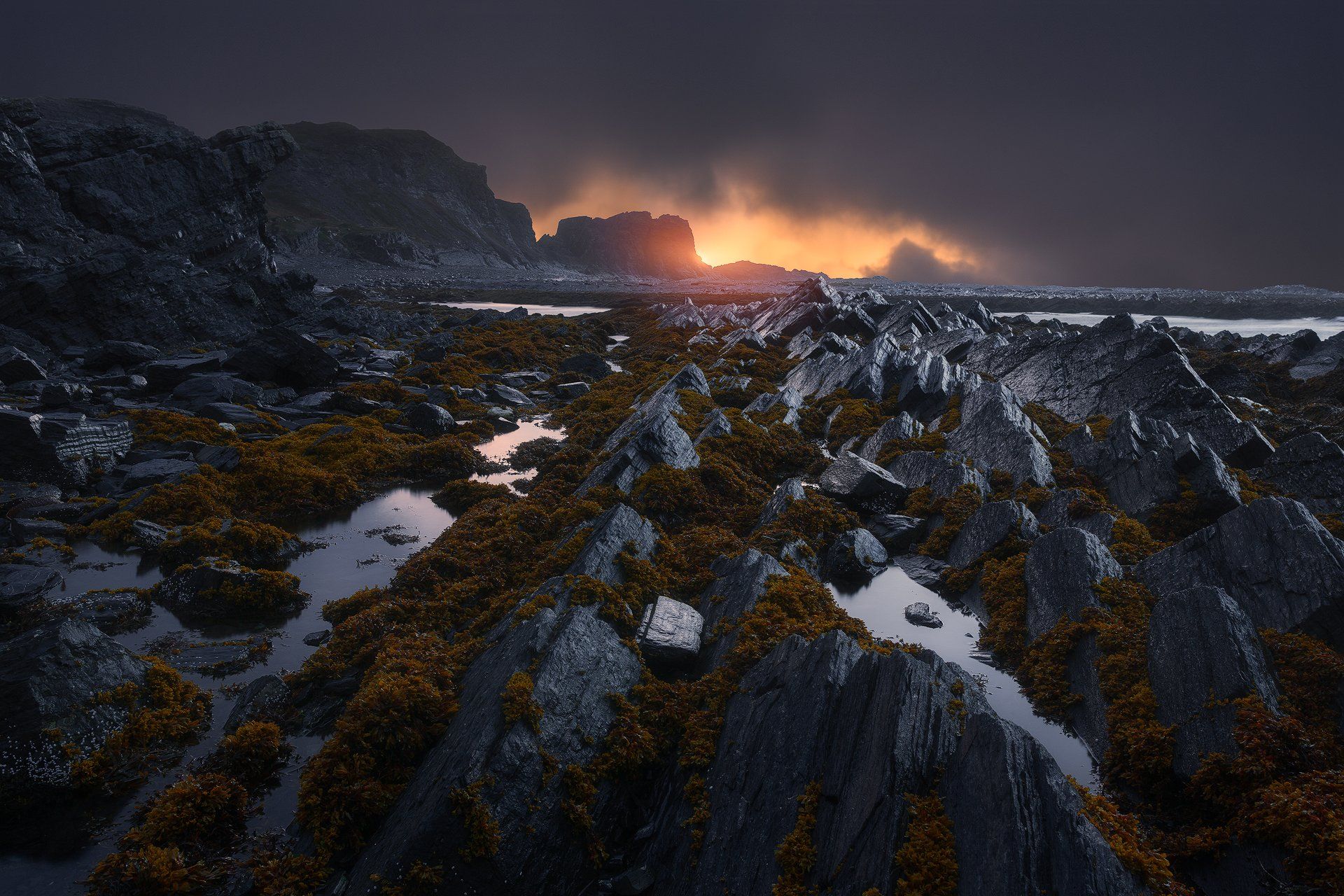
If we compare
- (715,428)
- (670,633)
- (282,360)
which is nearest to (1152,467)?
(715,428)

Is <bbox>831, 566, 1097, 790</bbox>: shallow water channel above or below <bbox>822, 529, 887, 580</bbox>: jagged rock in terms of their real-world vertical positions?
below

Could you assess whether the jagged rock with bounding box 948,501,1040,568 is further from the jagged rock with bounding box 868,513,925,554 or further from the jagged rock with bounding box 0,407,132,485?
the jagged rock with bounding box 0,407,132,485

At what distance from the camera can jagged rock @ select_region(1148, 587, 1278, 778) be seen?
308 inches

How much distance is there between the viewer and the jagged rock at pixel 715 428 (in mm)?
22328

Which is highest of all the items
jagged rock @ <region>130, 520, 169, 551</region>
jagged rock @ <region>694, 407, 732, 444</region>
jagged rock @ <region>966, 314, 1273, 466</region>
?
jagged rock @ <region>966, 314, 1273, 466</region>

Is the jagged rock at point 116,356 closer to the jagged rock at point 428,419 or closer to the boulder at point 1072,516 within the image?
the jagged rock at point 428,419

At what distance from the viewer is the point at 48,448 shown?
18.1 m

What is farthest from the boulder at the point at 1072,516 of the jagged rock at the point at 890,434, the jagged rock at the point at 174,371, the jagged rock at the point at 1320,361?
the jagged rock at the point at 174,371

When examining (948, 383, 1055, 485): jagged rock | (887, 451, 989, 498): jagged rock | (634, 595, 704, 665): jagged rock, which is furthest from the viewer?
(948, 383, 1055, 485): jagged rock

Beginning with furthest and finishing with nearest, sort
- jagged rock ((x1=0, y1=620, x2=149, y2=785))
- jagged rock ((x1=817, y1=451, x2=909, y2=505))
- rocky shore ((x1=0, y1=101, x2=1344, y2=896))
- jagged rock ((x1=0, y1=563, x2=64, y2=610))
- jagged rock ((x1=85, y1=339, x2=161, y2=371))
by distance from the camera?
jagged rock ((x1=85, y1=339, x2=161, y2=371)) < jagged rock ((x1=817, y1=451, x2=909, y2=505)) < jagged rock ((x1=0, y1=563, x2=64, y2=610)) < jagged rock ((x1=0, y1=620, x2=149, y2=785)) < rocky shore ((x1=0, y1=101, x2=1344, y2=896))

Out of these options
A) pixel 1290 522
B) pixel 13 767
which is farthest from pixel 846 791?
pixel 13 767

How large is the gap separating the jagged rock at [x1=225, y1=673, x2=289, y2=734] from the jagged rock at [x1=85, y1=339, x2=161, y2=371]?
3330 centimetres

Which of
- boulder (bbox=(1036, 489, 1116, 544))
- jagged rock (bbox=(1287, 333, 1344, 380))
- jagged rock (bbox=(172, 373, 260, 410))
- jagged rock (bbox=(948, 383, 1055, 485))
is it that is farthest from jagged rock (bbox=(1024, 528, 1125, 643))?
jagged rock (bbox=(1287, 333, 1344, 380))

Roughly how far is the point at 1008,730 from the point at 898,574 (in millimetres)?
8888
